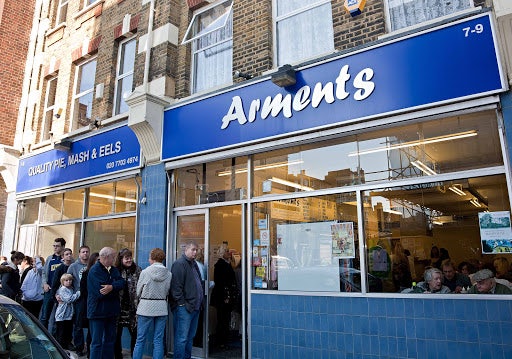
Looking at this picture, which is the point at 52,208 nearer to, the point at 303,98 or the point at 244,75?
the point at 244,75

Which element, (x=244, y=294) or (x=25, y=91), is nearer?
(x=244, y=294)

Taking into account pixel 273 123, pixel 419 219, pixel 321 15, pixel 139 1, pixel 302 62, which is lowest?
pixel 419 219

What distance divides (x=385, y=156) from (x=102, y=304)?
4.30 m

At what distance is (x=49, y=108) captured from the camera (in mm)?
11836

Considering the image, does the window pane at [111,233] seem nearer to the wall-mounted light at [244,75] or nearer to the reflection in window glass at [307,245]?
the reflection in window glass at [307,245]

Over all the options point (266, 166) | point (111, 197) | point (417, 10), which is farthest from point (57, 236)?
point (417, 10)

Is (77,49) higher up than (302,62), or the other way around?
(77,49)

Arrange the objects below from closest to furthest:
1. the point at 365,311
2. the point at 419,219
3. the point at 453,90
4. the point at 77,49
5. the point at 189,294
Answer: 1. the point at 453,90
2. the point at 365,311
3. the point at 419,219
4. the point at 189,294
5. the point at 77,49

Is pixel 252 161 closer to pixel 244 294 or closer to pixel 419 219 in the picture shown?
pixel 244 294

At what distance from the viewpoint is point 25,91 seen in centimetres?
1250

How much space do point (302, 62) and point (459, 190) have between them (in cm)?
296

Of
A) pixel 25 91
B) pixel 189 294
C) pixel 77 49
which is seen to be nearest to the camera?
pixel 189 294

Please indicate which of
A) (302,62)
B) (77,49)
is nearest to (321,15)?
(302,62)

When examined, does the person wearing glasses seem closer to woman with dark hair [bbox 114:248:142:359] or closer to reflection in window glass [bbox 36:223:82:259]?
reflection in window glass [bbox 36:223:82:259]
